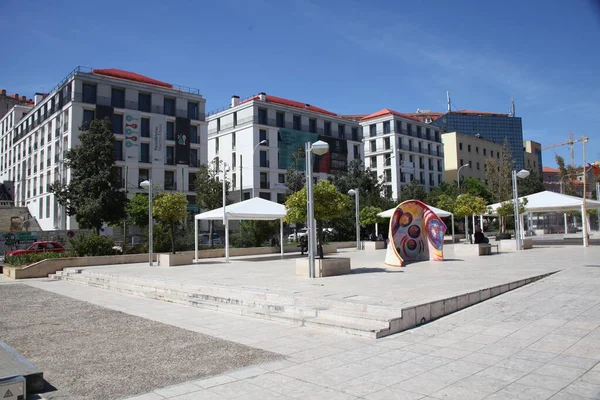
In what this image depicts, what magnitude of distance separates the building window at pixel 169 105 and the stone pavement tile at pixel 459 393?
158ft

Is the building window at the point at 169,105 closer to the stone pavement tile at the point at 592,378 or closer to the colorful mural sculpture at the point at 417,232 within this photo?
the colorful mural sculpture at the point at 417,232

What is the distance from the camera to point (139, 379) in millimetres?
4984

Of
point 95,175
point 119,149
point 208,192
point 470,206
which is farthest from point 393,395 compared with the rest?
point 119,149

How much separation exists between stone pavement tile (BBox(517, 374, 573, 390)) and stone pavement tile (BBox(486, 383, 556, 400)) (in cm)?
11

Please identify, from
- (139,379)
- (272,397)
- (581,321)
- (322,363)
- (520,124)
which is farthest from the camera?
(520,124)

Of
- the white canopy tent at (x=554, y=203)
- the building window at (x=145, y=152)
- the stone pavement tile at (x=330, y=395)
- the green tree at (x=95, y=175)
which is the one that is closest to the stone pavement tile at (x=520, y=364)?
the stone pavement tile at (x=330, y=395)

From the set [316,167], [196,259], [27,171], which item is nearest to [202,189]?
[196,259]

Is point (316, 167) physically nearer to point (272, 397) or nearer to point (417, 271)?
point (417, 271)

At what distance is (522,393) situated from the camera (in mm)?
4250

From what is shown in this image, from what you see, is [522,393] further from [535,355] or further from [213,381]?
[213,381]

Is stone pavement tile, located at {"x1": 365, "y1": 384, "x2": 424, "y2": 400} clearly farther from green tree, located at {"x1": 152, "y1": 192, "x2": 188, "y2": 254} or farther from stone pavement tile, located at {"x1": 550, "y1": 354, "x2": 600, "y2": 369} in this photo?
green tree, located at {"x1": 152, "y1": 192, "x2": 188, "y2": 254}

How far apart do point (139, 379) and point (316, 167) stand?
175ft

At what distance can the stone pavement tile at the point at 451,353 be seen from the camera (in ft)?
18.3

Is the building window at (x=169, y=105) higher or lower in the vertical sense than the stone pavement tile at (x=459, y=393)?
higher
